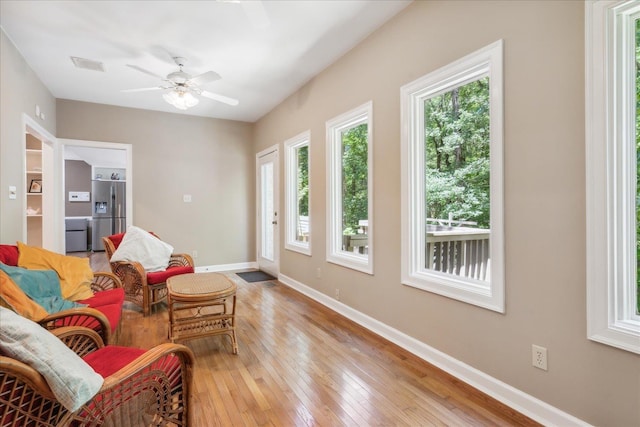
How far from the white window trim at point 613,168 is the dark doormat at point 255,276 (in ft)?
14.4

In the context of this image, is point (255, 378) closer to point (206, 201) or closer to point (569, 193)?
point (569, 193)

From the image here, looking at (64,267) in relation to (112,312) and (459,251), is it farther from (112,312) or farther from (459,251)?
(459,251)

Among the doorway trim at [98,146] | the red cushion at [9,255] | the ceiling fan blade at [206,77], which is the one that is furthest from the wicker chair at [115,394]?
the doorway trim at [98,146]

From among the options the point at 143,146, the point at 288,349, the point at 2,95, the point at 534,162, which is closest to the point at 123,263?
the point at 2,95

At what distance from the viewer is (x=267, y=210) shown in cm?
583

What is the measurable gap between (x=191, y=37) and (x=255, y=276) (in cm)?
366

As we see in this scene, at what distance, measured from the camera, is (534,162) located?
1.79 m

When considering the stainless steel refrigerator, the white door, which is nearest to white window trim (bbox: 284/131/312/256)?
the white door

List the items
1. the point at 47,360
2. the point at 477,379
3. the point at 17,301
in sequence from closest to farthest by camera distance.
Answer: the point at 47,360, the point at 17,301, the point at 477,379

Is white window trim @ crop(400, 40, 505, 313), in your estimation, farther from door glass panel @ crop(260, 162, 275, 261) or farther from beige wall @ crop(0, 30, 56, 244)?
beige wall @ crop(0, 30, 56, 244)

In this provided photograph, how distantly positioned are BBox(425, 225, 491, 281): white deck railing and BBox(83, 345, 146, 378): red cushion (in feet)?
6.94

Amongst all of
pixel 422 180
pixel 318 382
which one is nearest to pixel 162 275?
pixel 318 382

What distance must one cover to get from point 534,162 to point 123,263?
3.89m

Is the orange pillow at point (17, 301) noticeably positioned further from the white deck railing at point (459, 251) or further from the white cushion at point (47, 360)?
the white deck railing at point (459, 251)
